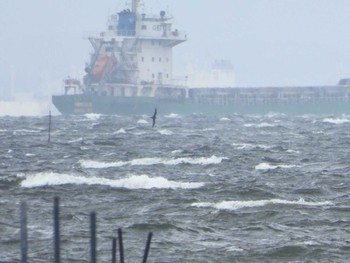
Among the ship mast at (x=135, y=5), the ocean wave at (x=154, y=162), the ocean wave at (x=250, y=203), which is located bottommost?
the ocean wave at (x=154, y=162)

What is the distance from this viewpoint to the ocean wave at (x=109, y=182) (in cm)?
3369

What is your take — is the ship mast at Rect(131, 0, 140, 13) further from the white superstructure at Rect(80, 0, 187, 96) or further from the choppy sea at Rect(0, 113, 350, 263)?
the choppy sea at Rect(0, 113, 350, 263)

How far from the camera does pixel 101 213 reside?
2667 centimetres

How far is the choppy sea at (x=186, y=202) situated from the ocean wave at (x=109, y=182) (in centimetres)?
3

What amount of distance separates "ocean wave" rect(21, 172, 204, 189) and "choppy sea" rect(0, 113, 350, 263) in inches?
1.1

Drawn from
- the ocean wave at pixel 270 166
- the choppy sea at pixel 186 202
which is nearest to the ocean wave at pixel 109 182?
the choppy sea at pixel 186 202

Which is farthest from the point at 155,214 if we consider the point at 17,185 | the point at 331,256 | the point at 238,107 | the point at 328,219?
the point at 238,107

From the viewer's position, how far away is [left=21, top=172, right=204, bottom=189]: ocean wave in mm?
33688

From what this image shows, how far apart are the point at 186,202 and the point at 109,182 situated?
6075 mm

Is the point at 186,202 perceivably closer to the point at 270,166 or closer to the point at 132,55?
the point at 270,166

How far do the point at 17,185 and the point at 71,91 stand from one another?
12271 cm

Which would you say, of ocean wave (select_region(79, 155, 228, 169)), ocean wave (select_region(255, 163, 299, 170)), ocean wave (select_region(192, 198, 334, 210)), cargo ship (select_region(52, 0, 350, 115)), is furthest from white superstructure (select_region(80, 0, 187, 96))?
ocean wave (select_region(192, 198, 334, 210))

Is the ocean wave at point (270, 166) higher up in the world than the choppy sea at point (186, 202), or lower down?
lower down

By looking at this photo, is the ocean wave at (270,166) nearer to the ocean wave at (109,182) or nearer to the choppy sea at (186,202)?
the choppy sea at (186,202)
